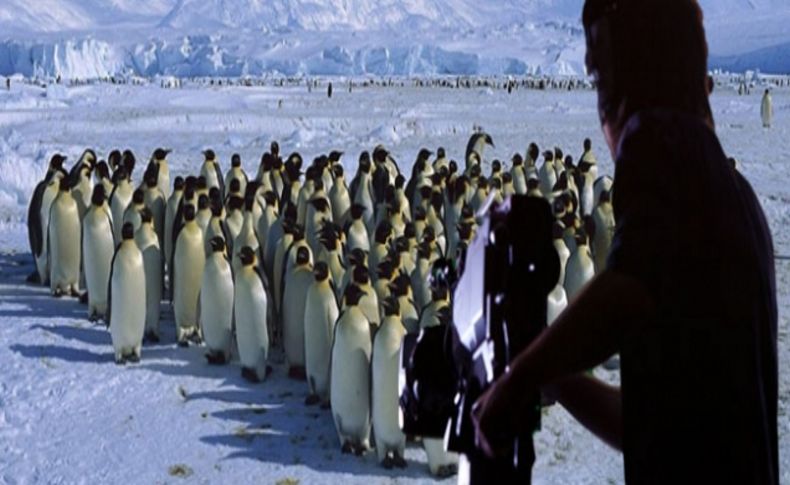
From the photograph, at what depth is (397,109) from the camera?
2991 cm

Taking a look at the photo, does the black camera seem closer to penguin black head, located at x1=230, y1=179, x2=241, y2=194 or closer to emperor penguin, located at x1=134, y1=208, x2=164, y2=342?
emperor penguin, located at x1=134, y1=208, x2=164, y2=342

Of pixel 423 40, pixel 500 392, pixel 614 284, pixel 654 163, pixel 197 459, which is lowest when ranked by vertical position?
pixel 197 459

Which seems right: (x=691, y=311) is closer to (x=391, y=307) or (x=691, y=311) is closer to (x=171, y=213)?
(x=391, y=307)

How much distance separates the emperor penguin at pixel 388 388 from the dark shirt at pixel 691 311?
361 cm

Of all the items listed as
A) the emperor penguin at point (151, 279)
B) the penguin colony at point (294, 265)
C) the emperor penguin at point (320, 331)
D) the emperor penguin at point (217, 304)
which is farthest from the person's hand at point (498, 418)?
the emperor penguin at point (151, 279)

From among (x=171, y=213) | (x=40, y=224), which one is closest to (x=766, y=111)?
(x=171, y=213)

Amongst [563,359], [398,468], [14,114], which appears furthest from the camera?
[14,114]

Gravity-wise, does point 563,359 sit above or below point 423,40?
below

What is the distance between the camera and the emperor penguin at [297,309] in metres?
5.96

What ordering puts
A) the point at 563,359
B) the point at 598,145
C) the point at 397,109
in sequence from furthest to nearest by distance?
the point at 397,109 → the point at 598,145 → the point at 563,359

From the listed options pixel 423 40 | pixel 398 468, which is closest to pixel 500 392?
pixel 398 468

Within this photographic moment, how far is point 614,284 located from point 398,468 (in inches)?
151

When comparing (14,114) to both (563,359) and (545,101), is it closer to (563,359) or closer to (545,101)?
(545,101)

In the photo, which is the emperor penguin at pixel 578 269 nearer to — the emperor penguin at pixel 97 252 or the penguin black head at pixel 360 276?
the penguin black head at pixel 360 276
